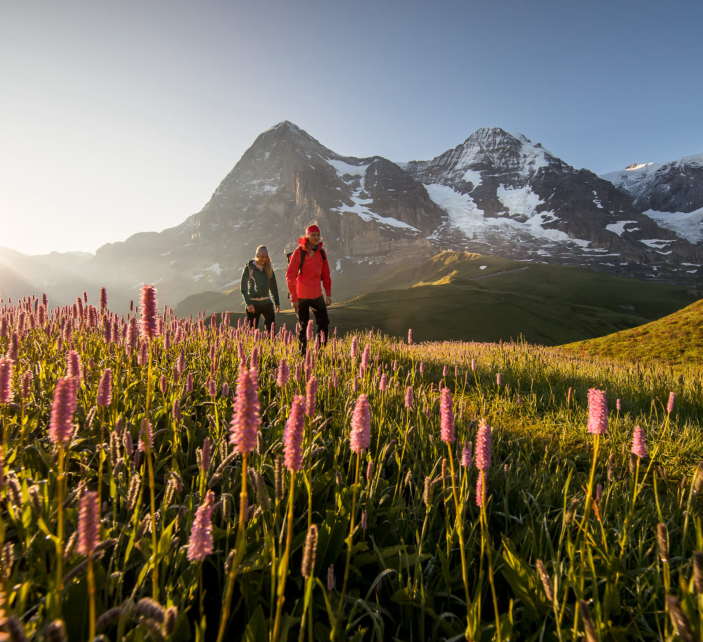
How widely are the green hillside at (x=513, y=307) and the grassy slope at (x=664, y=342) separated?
116 feet

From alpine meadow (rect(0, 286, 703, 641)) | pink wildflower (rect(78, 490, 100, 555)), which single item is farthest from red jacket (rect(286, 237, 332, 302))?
pink wildflower (rect(78, 490, 100, 555))

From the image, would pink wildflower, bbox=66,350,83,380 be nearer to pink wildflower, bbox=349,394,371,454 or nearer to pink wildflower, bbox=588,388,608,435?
pink wildflower, bbox=349,394,371,454

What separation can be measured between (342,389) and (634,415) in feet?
15.8

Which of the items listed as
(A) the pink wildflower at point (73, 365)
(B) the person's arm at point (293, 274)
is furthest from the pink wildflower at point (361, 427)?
(B) the person's arm at point (293, 274)

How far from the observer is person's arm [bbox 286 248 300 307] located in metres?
10.8

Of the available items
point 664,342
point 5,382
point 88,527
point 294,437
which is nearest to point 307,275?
point 5,382

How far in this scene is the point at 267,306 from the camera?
12156mm

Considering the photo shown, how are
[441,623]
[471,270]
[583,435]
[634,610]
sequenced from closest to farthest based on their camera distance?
[441,623] → [634,610] → [583,435] → [471,270]

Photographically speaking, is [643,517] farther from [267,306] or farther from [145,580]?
[267,306]

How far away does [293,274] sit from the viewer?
11062 millimetres

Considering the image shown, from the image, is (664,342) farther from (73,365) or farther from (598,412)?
(73,365)

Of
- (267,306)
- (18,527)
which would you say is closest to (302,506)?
(18,527)

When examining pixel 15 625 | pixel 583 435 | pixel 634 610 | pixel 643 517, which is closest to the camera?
pixel 15 625

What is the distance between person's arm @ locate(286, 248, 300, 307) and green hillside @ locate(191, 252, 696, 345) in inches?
1406
